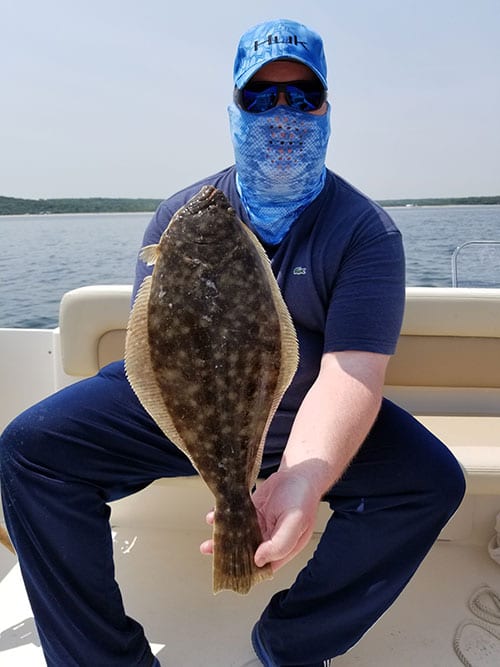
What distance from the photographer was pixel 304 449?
6.18 feet

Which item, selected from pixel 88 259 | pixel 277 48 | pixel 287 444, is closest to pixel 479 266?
pixel 277 48

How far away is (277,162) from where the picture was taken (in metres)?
2.31

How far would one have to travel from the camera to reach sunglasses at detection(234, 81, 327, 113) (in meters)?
2.26

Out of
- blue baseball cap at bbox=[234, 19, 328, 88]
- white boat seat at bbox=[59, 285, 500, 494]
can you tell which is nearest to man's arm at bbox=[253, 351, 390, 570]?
blue baseball cap at bbox=[234, 19, 328, 88]

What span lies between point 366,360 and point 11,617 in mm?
1966

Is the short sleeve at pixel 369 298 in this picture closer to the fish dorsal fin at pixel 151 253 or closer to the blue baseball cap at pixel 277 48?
the blue baseball cap at pixel 277 48

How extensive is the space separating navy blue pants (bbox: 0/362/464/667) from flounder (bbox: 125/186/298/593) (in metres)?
0.73

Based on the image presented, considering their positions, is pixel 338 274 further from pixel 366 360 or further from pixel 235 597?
pixel 235 597

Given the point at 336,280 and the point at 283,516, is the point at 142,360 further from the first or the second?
the point at 336,280

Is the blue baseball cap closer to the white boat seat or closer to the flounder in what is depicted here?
the flounder

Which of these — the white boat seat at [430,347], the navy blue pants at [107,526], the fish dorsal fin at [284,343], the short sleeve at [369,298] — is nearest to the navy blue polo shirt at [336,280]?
the short sleeve at [369,298]

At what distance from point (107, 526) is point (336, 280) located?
4.04 feet

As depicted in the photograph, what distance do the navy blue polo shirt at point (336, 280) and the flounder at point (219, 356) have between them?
68 cm

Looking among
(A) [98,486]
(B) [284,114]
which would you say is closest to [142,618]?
(A) [98,486]
